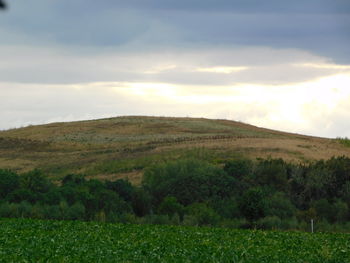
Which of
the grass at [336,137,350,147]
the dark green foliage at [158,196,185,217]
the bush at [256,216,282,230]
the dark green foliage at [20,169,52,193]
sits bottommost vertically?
the bush at [256,216,282,230]

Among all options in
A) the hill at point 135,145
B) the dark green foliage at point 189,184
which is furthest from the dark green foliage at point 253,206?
the hill at point 135,145

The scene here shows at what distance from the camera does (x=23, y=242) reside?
81.3 feet

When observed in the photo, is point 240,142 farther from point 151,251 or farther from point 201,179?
point 151,251

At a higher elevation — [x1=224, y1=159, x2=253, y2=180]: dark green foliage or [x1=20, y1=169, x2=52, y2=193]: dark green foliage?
[x1=224, y1=159, x2=253, y2=180]: dark green foliage

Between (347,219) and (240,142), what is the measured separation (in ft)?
142

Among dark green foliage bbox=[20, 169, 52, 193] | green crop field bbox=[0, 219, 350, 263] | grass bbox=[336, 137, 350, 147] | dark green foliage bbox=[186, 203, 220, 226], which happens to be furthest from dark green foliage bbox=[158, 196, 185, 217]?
grass bbox=[336, 137, 350, 147]

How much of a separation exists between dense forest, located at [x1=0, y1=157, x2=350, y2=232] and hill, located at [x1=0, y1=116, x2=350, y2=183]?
15.6m

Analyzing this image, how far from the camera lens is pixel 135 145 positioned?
95438 millimetres

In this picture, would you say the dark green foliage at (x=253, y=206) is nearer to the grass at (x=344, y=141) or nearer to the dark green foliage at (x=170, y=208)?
the dark green foliage at (x=170, y=208)

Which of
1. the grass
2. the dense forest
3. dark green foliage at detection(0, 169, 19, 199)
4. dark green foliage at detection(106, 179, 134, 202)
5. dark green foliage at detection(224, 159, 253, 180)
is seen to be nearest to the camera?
the dense forest

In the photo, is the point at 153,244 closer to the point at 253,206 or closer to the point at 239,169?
the point at 253,206

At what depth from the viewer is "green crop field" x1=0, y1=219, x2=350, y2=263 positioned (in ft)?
72.5

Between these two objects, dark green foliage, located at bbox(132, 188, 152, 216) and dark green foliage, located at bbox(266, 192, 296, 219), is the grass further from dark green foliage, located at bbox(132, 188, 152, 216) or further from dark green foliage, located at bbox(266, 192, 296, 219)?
dark green foliage, located at bbox(132, 188, 152, 216)

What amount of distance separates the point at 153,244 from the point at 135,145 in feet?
231
